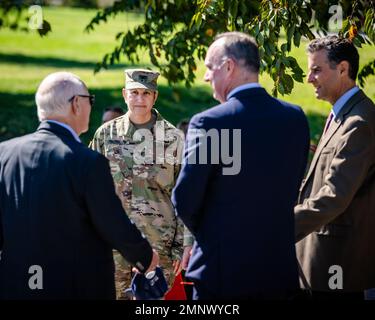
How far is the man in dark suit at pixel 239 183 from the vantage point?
3.92 meters

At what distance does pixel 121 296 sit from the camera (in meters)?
5.77

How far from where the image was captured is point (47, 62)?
93.1 ft

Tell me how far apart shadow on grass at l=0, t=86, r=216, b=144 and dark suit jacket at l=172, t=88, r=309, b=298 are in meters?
10.1

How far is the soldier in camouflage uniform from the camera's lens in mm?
5809

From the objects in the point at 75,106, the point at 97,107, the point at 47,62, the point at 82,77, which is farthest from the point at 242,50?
the point at 47,62

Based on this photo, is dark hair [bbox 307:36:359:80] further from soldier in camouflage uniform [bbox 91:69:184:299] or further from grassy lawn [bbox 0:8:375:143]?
grassy lawn [bbox 0:8:375:143]

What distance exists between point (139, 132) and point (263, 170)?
2.06 meters

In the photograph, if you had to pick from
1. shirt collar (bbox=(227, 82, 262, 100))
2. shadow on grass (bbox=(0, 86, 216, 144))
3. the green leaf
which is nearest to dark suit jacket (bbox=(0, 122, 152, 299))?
shirt collar (bbox=(227, 82, 262, 100))

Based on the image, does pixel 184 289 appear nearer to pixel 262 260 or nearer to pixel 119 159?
pixel 119 159

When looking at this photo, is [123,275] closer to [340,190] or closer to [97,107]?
[340,190]

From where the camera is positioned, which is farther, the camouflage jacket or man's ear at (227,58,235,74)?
the camouflage jacket

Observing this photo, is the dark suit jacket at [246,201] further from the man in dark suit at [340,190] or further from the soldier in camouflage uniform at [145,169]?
the soldier in camouflage uniform at [145,169]

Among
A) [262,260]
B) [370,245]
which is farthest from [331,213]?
[262,260]

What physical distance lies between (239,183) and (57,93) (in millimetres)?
1046
